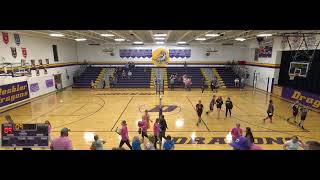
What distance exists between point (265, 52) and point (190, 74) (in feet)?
29.9

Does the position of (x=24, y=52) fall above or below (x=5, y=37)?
below

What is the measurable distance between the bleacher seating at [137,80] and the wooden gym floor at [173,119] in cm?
684

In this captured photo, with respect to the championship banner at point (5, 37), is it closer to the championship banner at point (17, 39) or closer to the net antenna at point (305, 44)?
the championship banner at point (17, 39)

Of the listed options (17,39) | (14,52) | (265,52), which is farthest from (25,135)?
(265,52)

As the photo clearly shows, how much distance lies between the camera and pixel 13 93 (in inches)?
634

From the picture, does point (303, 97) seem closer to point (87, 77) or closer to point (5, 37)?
point (5, 37)

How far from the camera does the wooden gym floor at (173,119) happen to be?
9547 millimetres

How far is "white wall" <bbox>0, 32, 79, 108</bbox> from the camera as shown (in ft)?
52.1

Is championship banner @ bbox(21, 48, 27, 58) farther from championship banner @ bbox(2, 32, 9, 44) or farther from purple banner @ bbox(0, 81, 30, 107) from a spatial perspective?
purple banner @ bbox(0, 81, 30, 107)

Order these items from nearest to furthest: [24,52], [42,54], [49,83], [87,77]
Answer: [24,52] → [42,54] → [49,83] → [87,77]

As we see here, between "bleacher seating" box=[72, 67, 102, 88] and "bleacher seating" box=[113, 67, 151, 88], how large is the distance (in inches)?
122

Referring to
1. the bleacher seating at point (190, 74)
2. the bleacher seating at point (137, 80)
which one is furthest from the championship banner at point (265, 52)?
the bleacher seating at point (137, 80)
